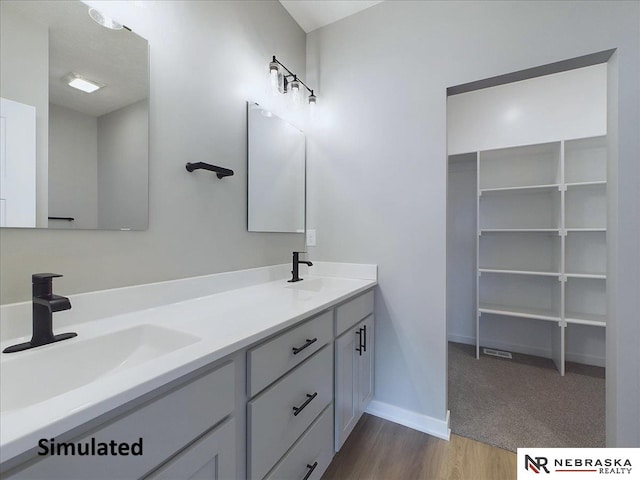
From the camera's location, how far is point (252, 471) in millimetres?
821

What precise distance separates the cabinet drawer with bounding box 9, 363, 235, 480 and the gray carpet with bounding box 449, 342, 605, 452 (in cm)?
162

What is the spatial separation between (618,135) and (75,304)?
2275 mm

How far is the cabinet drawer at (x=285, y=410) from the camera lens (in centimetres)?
83

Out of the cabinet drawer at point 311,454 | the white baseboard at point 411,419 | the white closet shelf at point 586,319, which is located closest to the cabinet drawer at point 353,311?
the cabinet drawer at point 311,454

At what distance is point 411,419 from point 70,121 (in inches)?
87.2

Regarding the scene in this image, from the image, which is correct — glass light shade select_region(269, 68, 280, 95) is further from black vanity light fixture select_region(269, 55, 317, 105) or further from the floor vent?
the floor vent

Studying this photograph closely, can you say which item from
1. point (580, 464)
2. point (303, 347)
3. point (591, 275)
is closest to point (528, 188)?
point (591, 275)

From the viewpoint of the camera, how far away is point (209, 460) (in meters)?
0.69

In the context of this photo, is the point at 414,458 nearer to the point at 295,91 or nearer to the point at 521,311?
the point at 521,311

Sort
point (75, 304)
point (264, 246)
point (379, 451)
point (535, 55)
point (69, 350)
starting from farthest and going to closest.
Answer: point (264, 246)
point (379, 451)
point (535, 55)
point (75, 304)
point (69, 350)

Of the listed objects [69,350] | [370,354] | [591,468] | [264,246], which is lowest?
[591,468]

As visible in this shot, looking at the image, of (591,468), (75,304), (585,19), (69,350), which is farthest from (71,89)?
(591,468)

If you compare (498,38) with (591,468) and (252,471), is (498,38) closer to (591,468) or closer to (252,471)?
(591,468)

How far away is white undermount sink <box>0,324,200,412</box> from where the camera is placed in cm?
64
